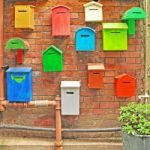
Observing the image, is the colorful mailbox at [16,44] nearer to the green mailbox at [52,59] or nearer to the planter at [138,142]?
the green mailbox at [52,59]

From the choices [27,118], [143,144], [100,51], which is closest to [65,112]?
[27,118]

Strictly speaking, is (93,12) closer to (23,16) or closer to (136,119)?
(23,16)

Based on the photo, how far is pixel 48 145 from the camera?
4809 mm

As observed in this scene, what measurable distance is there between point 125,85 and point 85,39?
706 mm

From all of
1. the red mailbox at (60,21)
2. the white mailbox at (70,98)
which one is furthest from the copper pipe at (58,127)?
the red mailbox at (60,21)

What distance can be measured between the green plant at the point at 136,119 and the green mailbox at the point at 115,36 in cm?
83

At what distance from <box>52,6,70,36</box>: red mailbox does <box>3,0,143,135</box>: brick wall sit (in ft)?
0.34

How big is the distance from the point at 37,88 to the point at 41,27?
0.73 meters

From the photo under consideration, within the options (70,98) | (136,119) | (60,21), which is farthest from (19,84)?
(136,119)

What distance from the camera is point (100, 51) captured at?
16.1ft

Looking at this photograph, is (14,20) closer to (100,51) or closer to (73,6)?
(73,6)

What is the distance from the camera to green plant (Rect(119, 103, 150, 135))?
3998mm

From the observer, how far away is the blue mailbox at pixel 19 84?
469cm

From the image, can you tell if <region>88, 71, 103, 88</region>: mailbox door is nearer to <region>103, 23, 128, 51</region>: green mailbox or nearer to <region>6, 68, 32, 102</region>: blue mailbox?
<region>103, 23, 128, 51</region>: green mailbox
